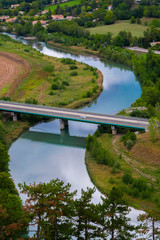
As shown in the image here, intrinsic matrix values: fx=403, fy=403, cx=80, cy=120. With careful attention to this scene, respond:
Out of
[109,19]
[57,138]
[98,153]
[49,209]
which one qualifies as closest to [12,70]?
[57,138]

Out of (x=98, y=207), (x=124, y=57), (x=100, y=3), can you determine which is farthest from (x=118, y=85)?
(x=100, y=3)

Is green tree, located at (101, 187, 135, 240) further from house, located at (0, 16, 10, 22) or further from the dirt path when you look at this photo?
house, located at (0, 16, 10, 22)

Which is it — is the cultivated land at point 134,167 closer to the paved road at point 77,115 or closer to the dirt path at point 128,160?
the dirt path at point 128,160

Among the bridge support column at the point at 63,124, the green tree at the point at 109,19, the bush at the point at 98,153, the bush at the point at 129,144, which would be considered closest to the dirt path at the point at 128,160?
the bush at the point at 129,144

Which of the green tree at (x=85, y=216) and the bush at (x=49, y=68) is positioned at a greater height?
the green tree at (x=85, y=216)

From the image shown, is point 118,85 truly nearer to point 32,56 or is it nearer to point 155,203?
point 32,56

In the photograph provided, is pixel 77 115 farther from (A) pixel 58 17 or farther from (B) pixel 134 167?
(A) pixel 58 17
